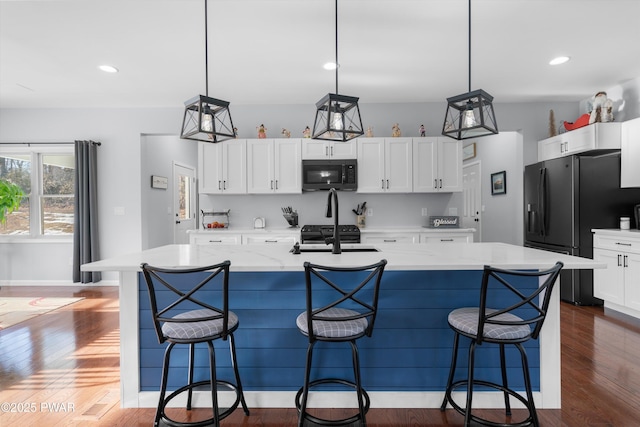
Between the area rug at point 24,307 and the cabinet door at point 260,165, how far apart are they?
272cm

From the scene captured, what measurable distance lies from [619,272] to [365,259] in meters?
3.39

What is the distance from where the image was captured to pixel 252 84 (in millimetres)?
4223

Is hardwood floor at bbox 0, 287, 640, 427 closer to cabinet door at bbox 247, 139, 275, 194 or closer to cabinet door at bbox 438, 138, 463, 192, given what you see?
cabinet door at bbox 438, 138, 463, 192

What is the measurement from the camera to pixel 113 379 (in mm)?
2467

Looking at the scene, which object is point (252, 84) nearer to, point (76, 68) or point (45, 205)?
point (76, 68)

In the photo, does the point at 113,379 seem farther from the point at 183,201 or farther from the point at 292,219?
the point at 183,201

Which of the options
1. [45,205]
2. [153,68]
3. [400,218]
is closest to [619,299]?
[400,218]

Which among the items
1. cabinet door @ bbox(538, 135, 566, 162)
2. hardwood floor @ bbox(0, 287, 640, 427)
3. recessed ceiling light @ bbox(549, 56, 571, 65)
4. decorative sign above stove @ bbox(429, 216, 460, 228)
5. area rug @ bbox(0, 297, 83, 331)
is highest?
recessed ceiling light @ bbox(549, 56, 571, 65)

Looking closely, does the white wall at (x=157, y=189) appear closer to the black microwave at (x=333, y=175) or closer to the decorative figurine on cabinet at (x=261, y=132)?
the decorative figurine on cabinet at (x=261, y=132)

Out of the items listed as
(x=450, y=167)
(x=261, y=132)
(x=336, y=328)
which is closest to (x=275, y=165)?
(x=261, y=132)

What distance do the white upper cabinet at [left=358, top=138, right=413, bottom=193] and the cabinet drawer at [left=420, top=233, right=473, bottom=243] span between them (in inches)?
26.2

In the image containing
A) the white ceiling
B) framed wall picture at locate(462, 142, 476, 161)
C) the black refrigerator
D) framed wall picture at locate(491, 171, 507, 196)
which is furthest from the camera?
framed wall picture at locate(462, 142, 476, 161)

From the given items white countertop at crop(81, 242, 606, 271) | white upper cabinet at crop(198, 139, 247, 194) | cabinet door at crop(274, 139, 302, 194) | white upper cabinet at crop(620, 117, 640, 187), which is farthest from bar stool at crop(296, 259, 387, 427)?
white upper cabinet at crop(620, 117, 640, 187)

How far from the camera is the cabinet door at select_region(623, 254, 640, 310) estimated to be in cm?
348
